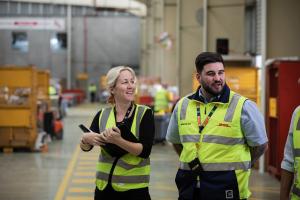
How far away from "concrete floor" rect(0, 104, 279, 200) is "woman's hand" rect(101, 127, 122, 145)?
579cm

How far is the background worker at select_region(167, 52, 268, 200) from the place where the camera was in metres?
4.12

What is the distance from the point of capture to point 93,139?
4.47m

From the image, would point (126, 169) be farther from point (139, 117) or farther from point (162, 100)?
point (162, 100)

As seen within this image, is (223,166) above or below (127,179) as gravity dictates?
above

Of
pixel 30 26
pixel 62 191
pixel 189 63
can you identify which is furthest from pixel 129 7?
pixel 62 191

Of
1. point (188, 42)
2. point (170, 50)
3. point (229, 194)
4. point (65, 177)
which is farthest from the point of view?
point (170, 50)

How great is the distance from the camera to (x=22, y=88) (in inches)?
669

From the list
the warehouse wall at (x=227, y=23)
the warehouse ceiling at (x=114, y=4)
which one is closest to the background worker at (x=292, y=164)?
the warehouse wall at (x=227, y=23)

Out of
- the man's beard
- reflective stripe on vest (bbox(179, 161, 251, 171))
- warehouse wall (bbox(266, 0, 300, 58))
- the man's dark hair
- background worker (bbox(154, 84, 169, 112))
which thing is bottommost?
background worker (bbox(154, 84, 169, 112))

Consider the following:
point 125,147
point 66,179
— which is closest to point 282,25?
point 66,179

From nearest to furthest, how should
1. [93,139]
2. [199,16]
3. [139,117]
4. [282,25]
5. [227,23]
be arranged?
1. [93,139]
2. [139,117]
3. [282,25]
4. [227,23]
5. [199,16]

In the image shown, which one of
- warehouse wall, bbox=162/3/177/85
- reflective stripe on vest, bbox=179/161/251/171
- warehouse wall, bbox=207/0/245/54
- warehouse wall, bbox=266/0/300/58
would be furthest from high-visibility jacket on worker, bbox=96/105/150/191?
warehouse wall, bbox=162/3/177/85

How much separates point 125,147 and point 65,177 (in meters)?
8.24

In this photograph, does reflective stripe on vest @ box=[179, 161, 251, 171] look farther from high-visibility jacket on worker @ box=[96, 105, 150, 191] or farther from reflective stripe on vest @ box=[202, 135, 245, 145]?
high-visibility jacket on worker @ box=[96, 105, 150, 191]
